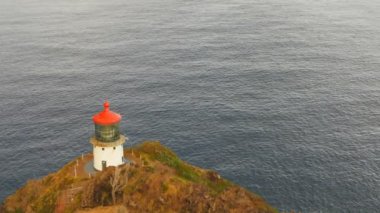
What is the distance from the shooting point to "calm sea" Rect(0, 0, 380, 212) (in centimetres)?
7612

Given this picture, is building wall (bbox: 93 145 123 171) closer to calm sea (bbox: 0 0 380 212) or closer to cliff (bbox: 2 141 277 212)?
cliff (bbox: 2 141 277 212)

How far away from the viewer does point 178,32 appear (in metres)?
169

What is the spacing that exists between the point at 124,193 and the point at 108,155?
512 centimetres

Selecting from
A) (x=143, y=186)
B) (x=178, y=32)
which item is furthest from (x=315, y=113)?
(x=178, y=32)

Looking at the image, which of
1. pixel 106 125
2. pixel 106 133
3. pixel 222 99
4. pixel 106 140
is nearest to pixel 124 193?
pixel 106 140

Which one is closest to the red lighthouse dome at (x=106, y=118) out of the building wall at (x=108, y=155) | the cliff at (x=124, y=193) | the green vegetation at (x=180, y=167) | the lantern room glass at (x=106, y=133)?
the lantern room glass at (x=106, y=133)

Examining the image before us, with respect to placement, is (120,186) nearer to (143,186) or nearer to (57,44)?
(143,186)

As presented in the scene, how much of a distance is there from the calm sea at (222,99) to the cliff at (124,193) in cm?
2317

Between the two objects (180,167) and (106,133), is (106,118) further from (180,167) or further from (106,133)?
(180,167)

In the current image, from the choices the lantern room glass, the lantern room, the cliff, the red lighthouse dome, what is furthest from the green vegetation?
the red lighthouse dome

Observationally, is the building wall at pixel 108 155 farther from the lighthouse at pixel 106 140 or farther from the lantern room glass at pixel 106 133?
the lantern room glass at pixel 106 133

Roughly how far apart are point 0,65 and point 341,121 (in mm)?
104145

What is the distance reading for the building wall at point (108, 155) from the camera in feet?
154

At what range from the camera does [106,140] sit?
46.4 meters
